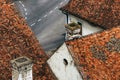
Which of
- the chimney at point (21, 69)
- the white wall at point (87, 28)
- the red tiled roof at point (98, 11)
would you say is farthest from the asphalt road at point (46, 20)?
Result: the chimney at point (21, 69)

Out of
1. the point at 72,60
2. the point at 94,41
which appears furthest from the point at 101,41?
the point at 72,60

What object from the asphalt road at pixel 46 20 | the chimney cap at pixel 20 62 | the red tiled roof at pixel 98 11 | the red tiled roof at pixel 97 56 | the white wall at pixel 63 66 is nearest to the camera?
the chimney cap at pixel 20 62

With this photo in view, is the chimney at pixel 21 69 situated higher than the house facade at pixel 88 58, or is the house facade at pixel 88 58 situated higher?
the chimney at pixel 21 69

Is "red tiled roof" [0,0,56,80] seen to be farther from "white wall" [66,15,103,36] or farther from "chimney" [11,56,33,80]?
"white wall" [66,15,103,36]

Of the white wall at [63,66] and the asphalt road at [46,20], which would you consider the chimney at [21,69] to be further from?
the asphalt road at [46,20]

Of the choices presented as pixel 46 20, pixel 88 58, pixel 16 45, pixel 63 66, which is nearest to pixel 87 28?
pixel 88 58

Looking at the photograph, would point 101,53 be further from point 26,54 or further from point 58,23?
point 58,23

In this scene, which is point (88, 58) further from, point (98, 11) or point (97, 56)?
point (98, 11)
